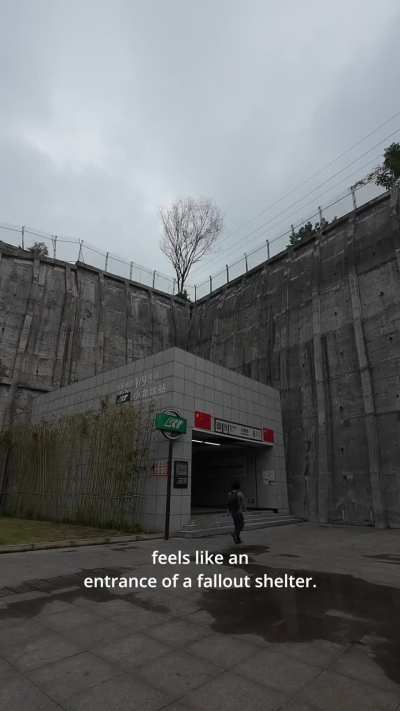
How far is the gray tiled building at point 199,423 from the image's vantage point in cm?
1330

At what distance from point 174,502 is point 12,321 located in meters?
15.9

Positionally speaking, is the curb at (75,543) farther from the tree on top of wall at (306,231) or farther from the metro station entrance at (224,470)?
the tree on top of wall at (306,231)

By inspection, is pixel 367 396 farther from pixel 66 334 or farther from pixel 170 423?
pixel 66 334

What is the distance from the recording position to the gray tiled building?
13.3 metres

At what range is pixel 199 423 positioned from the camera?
48.8 feet

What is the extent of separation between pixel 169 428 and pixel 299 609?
790cm

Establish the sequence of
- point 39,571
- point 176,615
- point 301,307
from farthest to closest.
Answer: point 301,307
point 39,571
point 176,615

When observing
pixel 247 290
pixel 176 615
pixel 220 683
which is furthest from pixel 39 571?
pixel 247 290

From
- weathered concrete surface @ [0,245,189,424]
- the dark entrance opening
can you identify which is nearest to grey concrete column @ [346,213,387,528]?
the dark entrance opening

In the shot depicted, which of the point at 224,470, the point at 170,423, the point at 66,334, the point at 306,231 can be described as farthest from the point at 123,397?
the point at 306,231

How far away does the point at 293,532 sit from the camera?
14.2m

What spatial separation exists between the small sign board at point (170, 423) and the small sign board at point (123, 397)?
3.04 m

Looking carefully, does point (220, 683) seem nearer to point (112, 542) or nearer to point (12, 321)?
point (112, 542)

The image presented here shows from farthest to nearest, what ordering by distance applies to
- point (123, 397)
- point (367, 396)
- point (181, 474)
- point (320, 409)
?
1. point (320, 409)
2. point (367, 396)
3. point (123, 397)
4. point (181, 474)
